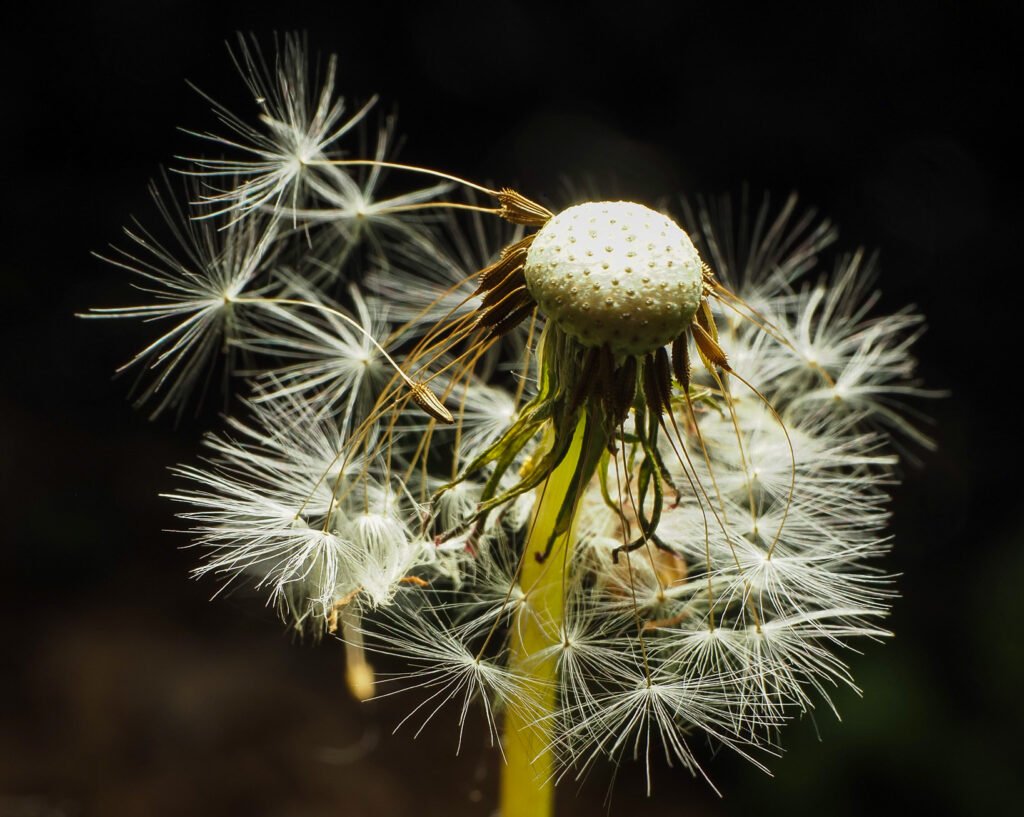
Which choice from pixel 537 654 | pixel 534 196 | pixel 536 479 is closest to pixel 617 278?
pixel 536 479

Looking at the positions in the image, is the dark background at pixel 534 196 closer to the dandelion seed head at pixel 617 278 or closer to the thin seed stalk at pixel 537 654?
the thin seed stalk at pixel 537 654

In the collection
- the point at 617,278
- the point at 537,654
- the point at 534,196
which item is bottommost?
the point at 537,654

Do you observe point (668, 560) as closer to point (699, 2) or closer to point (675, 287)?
point (675, 287)

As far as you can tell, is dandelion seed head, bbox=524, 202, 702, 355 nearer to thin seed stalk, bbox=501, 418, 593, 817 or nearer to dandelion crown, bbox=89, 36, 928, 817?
dandelion crown, bbox=89, 36, 928, 817

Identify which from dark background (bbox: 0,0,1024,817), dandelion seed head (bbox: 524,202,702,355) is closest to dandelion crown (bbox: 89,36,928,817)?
dandelion seed head (bbox: 524,202,702,355)

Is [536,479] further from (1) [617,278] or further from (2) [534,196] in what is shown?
(2) [534,196]

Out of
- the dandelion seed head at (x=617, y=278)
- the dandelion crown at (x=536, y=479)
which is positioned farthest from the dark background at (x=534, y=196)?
the dandelion seed head at (x=617, y=278)
